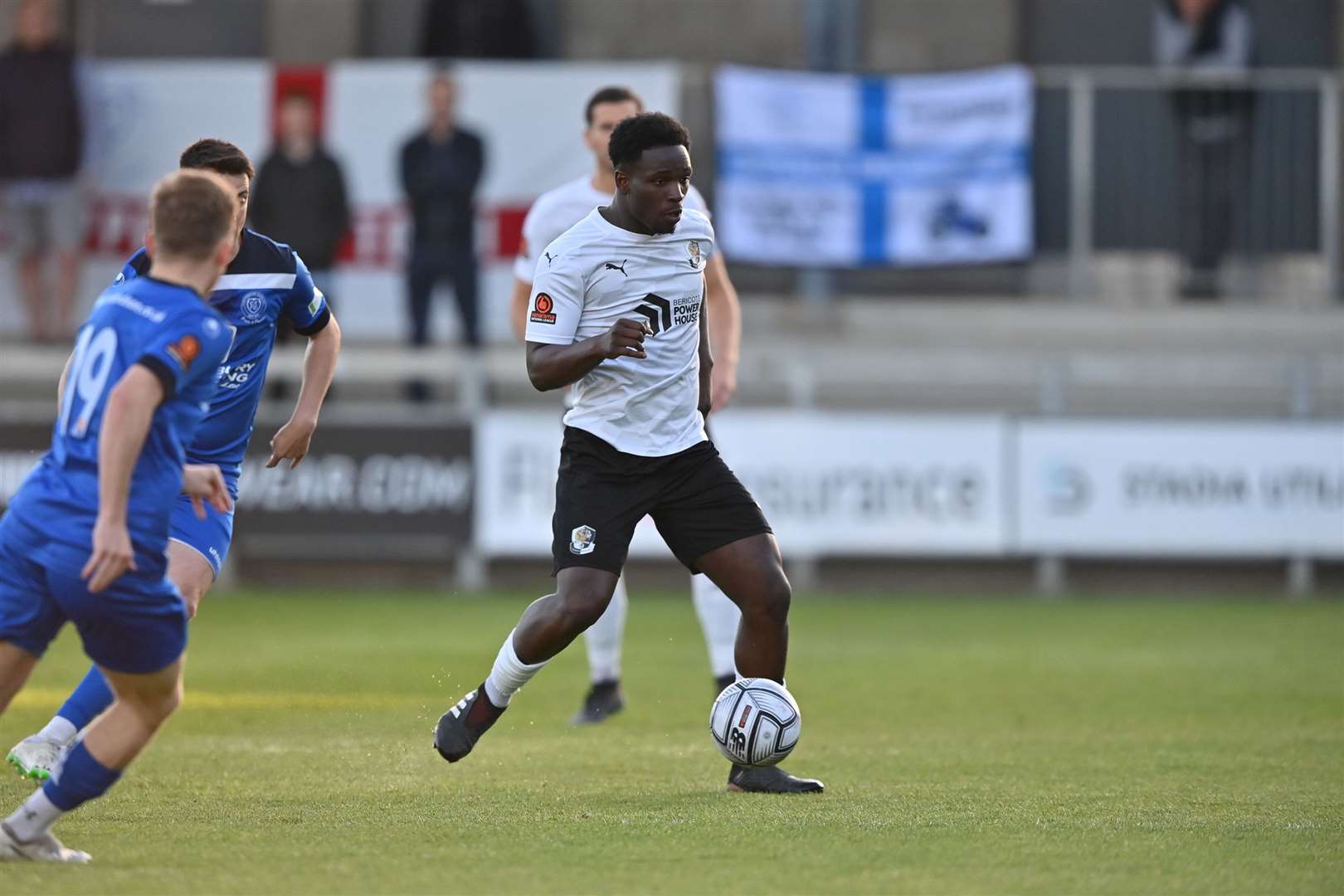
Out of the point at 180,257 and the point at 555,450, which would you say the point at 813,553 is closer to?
the point at 555,450

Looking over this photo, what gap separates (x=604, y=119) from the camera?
9.37 metres

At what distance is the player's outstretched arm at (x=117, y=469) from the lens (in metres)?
5.42

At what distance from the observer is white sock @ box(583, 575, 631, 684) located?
9.58 m

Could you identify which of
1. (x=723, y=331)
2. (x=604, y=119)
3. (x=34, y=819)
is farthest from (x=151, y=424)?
(x=604, y=119)

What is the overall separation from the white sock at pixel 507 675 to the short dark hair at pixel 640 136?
1697 mm

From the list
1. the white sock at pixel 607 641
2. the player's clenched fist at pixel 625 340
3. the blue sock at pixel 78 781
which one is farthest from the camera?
the white sock at pixel 607 641

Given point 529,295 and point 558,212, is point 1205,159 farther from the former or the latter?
point 529,295

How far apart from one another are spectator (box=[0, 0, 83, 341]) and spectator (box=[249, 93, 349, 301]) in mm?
1838

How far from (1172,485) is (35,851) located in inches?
482

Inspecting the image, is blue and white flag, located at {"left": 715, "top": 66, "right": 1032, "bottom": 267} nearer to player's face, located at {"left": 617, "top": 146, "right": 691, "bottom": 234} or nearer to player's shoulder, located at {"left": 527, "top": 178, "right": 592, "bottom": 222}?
player's shoulder, located at {"left": 527, "top": 178, "right": 592, "bottom": 222}

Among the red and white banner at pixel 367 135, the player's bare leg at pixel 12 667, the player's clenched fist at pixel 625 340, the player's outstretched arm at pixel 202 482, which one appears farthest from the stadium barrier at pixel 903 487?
the player's bare leg at pixel 12 667

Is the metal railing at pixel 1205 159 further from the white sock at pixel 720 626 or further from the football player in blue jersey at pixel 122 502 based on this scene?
the football player in blue jersey at pixel 122 502

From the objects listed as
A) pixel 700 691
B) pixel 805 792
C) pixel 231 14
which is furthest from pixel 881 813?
pixel 231 14

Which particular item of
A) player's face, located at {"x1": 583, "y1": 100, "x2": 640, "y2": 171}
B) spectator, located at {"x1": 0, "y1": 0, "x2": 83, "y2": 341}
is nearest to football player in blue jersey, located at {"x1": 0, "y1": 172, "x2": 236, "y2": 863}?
player's face, located at {"x1": 583, "y1": 100, "x2": 640, "y2": 171}
